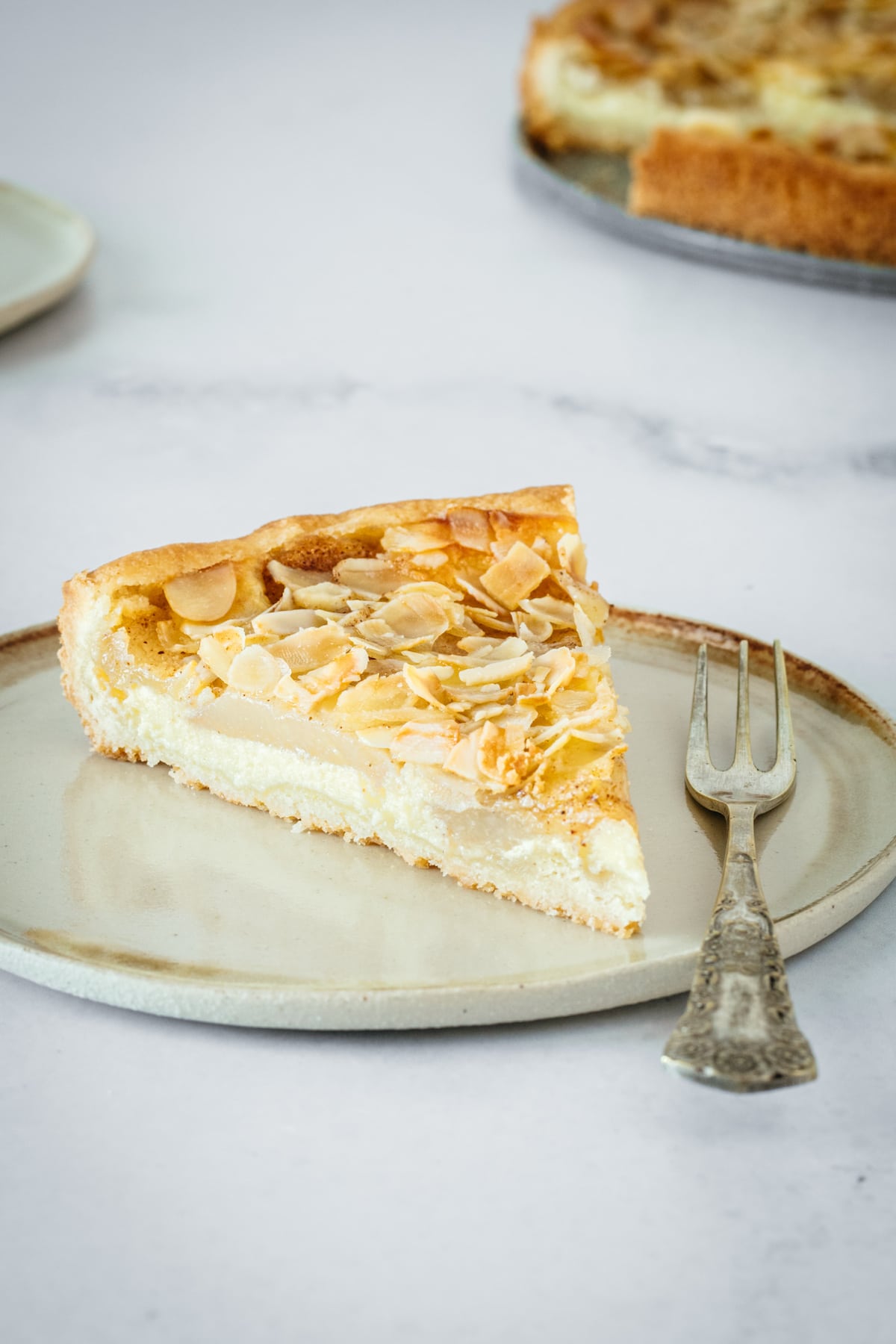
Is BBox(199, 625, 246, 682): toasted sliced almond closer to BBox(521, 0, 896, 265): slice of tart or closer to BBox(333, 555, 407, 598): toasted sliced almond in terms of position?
BBox(333, 555, 407, 598): toasted sliced almond

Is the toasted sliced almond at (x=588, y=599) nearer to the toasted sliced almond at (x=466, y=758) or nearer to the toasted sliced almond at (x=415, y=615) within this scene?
the toasted sliced almond at (x=415, y=615)

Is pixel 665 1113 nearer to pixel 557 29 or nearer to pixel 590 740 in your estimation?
pixel 590 740

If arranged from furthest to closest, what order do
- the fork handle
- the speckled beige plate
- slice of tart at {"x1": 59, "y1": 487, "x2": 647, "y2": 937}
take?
slice of tart at {"x1": 59, "y1": 487, "x2": 647, "y2": 937}
the speckled beige plate
the fork handle

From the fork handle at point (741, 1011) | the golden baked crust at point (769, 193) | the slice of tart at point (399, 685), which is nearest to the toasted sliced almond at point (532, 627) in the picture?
the slice of tart at point (399, 685)

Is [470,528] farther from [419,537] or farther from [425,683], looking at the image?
[425,683]

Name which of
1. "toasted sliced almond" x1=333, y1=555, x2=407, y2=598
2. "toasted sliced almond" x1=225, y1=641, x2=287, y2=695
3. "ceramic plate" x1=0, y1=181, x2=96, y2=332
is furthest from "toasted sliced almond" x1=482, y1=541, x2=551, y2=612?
"ceramic plate" x1=0, y1=181, x2=96, y2=332
